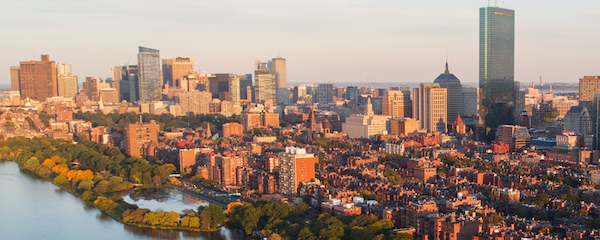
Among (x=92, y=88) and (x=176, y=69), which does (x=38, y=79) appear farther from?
(x=176, y=69)

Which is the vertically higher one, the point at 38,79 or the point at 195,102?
the point at 38,79

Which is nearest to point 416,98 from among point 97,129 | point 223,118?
point 223,118

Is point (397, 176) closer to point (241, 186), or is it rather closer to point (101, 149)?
point (241, 186)

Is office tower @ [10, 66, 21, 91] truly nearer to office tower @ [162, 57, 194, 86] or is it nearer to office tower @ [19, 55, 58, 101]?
office tower @ [19, 55, 58, 101]

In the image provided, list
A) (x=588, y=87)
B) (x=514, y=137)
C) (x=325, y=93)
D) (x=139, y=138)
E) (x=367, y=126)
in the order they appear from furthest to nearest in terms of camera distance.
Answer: (x=325, y=93), (x=367, y=126), (x=588, y=87), (x=139, y=138), (x=514, y=137)

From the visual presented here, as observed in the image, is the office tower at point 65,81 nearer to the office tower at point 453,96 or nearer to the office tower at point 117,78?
the office tower at point 117,78

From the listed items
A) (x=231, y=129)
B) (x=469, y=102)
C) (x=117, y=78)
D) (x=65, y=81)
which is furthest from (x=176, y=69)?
(x=231, y=129)
